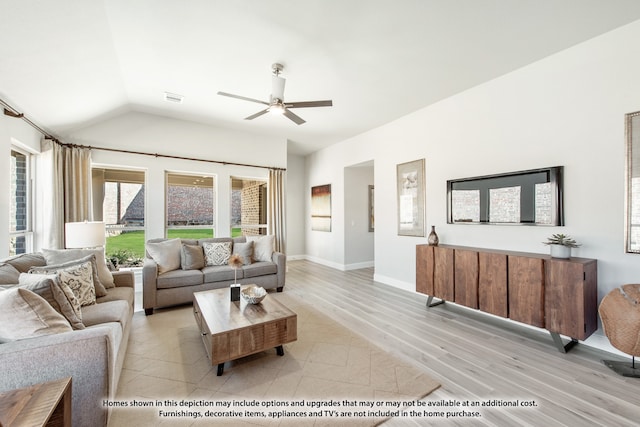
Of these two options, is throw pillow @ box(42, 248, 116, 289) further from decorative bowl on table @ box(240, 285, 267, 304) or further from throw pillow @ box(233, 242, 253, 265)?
→ throw pillow @ box(233, 242, 253, 265)

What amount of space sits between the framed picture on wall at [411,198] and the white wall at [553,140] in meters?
0.13

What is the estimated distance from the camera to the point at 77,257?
8.72ft

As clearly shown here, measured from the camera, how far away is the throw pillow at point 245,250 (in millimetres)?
4277

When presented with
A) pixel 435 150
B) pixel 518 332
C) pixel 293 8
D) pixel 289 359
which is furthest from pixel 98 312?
pixel 435 150

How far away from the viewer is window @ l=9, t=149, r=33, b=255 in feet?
10.7

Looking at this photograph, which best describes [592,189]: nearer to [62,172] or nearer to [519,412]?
[519,412]

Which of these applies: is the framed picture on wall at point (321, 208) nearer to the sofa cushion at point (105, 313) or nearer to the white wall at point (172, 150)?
the white wall at point (172, 150)

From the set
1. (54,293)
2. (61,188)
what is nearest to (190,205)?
(61,188)

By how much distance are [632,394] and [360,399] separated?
1.94m

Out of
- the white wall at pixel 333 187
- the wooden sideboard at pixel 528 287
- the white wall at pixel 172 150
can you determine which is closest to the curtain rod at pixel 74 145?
the white wall at pixel 172 150

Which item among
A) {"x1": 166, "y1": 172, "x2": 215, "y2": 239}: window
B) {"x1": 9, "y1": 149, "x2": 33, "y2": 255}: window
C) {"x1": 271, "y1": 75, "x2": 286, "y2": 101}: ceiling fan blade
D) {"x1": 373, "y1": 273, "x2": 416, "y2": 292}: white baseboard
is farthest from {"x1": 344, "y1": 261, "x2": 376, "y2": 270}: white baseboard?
{"x1": 9, "y1": 149, "x2": 33, "y2": 255}: window

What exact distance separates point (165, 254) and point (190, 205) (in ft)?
5.98

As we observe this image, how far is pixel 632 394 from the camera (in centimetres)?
186

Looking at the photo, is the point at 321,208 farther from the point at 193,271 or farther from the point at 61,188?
the point at 61,188
